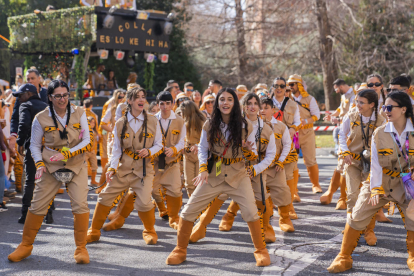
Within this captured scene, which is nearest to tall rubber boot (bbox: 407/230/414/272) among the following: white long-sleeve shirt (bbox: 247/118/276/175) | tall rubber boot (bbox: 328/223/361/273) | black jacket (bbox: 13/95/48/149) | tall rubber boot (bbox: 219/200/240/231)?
tall rubber boot (bbox: 328/223/361/273)

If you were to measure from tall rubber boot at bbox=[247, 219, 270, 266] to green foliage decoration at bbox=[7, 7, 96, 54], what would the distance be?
11.5 m

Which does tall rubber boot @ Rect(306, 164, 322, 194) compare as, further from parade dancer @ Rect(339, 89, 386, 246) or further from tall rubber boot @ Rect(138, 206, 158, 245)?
tall rubber boot @ Rect(138, 206, 158, 245)

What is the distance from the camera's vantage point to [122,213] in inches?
266

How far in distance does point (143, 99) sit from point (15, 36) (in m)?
12.7

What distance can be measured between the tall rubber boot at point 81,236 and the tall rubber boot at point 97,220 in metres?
0.68

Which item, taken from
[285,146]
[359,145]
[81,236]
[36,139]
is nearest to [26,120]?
[36,139]

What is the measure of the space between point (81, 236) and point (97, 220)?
0.71m

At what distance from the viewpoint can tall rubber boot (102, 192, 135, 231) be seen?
6664 mm

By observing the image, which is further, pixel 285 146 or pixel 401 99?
pixel 285 146

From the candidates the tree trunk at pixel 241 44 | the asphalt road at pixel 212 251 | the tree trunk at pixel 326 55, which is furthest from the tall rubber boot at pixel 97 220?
the tree trunk at pixel 241 44

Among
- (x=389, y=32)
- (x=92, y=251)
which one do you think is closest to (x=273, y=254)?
(x=92, y=251)

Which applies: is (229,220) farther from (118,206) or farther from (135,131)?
(135,131)

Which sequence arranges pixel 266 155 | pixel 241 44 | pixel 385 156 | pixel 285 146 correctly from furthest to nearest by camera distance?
pixel 241 44, pixel 285 146, pixel 266 155, pixel 385 156

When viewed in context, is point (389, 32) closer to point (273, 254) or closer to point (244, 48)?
point (244, 48)
